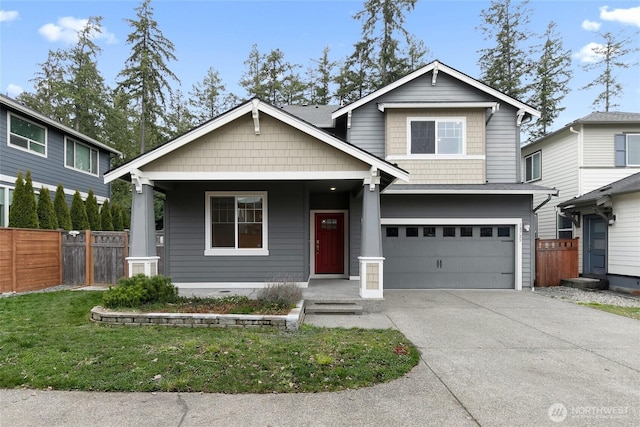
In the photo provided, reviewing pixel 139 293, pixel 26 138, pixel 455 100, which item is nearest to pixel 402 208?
pixel 455 100

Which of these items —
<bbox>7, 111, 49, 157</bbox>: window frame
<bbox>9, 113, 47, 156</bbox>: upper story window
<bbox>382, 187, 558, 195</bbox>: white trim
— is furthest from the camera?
<bbox>9, 113, 47, 156</bbox>: upper story window

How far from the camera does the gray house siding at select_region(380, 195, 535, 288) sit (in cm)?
1088

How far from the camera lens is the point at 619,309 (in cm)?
842

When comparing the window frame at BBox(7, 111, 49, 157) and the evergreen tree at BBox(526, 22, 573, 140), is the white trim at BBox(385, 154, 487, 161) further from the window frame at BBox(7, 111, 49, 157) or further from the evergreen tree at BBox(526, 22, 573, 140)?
the evergreen tree at BBox(526, 22, 573, 140)

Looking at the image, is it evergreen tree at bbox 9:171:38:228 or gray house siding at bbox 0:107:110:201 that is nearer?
evergreen tree at bbox 9:171:38:228

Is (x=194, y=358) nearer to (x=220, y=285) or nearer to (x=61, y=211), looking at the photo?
(x=220, y=285)

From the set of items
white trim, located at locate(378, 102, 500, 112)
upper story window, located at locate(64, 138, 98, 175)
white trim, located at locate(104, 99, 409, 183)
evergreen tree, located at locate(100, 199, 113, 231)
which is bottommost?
evergreen tree, located at locate(100, 199, 113, 231)

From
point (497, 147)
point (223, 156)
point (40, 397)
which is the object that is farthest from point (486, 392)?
point (497, 147)

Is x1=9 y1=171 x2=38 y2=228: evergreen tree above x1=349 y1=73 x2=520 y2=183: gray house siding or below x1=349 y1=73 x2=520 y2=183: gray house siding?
below

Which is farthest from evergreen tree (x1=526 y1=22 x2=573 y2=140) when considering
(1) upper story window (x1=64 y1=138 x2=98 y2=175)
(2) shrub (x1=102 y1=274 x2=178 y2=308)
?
(1) upper story window (x1=64 y1=138 x2=98 y2=175)

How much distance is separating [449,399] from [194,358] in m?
3.02

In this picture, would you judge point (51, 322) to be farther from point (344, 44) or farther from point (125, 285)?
point (344, 44)

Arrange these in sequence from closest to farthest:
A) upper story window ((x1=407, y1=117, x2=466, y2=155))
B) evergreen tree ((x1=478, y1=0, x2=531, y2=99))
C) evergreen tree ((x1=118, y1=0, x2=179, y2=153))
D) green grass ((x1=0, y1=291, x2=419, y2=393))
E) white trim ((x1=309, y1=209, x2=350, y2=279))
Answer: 1. green grass ((x1=0, y1=291, x2=419, y2=393))
2. upper story window ((x1=407, y1=117, x2=466, y2=155))
3. white trim ((x1=309, y1=209, x2=350, y2=279))
4. evergreen tree ((x1=478, y1=0, x2=531, y2=99))
5. evergreen tree ((x1=118, y1=0, x2=179, y2=153))

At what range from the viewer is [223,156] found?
26.4 ft
